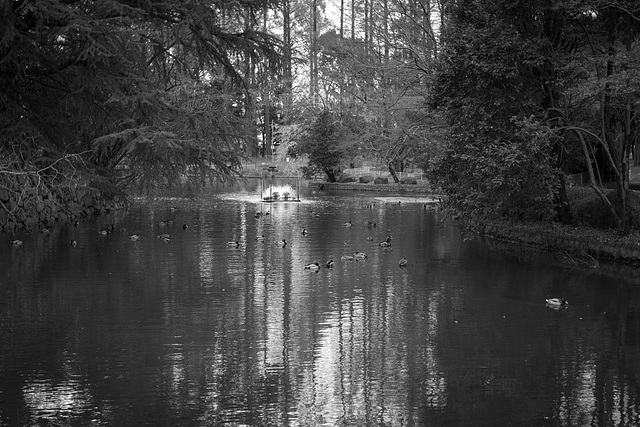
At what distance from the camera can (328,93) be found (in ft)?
156

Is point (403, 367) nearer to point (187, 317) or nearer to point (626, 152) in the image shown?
point (187, 317)

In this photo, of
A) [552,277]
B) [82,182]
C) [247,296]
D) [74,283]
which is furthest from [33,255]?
[82,182]

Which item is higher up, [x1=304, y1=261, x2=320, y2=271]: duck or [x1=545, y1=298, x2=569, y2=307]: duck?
[x1=304, y1=261, x2=320, y2=271]: duck

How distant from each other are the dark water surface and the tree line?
8.65ft

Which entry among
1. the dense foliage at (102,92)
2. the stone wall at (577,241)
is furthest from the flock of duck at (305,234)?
the dense foliage at (102,92)

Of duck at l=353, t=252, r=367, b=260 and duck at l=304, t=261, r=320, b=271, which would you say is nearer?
duck at l=304, t=261, r=320, b=271

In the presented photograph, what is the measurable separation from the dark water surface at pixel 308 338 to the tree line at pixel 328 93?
104 inches

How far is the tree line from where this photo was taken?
613 centimetres

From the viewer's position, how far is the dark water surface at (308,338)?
859 centimetres

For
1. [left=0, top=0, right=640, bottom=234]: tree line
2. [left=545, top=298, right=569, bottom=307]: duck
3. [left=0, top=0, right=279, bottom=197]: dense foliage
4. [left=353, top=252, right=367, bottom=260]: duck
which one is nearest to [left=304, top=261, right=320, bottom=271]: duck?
[left=353, top=252, right=367, bottom=260]: duck

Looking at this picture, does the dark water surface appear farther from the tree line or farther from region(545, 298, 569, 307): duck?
the tree line

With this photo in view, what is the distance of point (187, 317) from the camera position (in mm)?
12828

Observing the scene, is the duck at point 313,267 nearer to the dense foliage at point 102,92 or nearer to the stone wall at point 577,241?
the stone wall at point 577,241

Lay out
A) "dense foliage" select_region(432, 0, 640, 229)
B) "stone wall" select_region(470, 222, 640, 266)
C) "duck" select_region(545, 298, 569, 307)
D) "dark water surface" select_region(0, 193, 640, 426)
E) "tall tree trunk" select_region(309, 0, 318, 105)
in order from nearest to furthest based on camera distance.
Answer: "dark water surface" select_region(0, 193, 640, 426)
"duck" select_region(545, 298, 569, 307)
"dense foliage" select_region(432, 0, 640, 229)
"stone wall" select_region(470, 222, 640, 266)
"tall tree trunk" select_region(309, 0, 318, 105)
